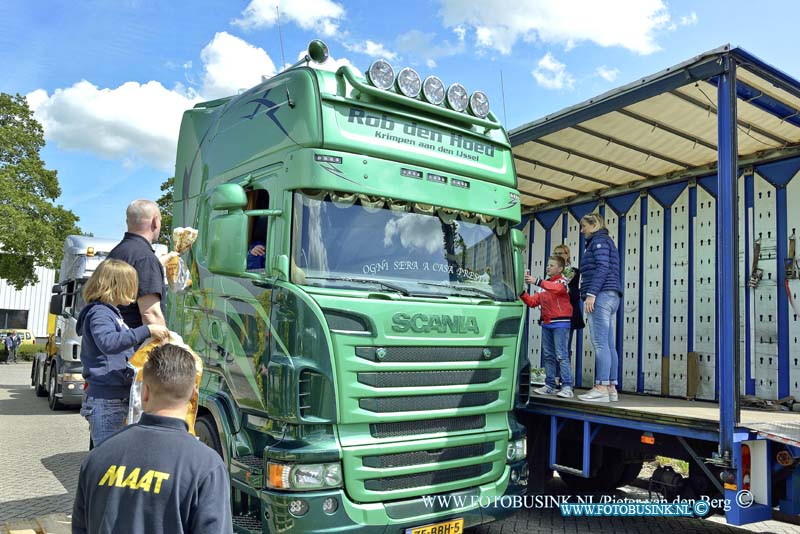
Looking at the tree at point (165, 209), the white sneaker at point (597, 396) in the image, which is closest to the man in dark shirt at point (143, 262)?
the white sneaker at point (597, 396)

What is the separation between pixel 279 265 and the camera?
13.8ft

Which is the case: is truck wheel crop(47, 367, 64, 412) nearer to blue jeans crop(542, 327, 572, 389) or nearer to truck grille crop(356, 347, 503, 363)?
blue jeans crop(542, 327, 572, 389)

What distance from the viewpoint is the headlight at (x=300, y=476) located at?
12.6ft

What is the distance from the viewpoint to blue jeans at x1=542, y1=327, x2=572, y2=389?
20.9 ft

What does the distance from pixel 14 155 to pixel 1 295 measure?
1282cm

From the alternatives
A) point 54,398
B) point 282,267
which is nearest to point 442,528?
point 282,267

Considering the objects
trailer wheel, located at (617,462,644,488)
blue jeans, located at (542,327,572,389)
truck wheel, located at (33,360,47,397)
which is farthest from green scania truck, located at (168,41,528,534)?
truck wheel, located at (33,360,47,397)

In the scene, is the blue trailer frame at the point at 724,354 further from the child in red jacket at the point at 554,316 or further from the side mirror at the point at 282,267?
the side mirror at the point at 282,267

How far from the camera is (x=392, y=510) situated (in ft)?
13.7

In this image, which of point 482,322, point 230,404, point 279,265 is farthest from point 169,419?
point 482,322

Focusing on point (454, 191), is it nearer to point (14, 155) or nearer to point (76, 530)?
point (76, 530)

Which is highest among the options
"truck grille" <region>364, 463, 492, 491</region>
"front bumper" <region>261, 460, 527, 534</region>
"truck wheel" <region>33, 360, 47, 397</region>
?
"truck grille" <region>364, 463, 492, 491</region>

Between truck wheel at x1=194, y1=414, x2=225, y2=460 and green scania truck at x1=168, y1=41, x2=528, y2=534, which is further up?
green scania truck at x1=168, y1=41, x2=528, y2=534

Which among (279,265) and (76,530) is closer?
(76,530)
